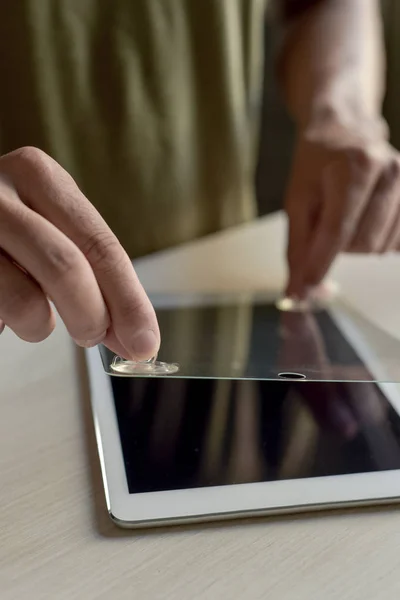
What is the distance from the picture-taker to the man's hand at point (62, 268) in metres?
0.29

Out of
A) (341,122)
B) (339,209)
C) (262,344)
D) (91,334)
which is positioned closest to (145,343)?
(91,334)

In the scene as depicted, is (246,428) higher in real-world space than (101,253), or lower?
lower

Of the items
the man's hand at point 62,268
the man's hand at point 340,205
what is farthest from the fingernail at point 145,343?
the man's hand at point 340,205

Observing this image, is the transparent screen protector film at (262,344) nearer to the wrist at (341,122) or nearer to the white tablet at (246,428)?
the white tablet at (246,428)

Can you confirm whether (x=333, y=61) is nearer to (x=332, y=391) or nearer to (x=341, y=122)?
(x=341, y=122)

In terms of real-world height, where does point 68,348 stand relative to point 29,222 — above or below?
below

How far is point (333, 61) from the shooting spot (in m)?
0.72

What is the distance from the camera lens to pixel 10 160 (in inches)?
12.9

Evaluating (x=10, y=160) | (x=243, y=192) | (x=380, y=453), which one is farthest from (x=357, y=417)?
(x=243, y=192)

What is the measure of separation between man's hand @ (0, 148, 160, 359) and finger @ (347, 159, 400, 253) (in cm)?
32

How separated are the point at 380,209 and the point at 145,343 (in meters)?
0.34

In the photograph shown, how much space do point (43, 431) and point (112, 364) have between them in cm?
7

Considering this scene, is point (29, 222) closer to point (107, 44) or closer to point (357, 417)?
point (357, 417)

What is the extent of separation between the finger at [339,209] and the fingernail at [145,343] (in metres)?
0.29
